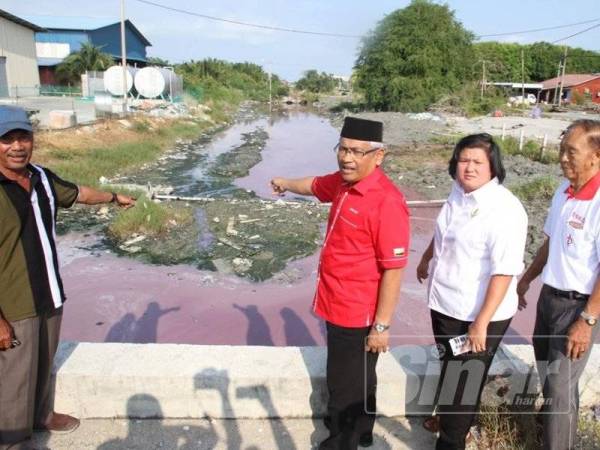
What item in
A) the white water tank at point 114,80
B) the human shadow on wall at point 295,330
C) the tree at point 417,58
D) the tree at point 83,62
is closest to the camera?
the human shadow on wall at point 295,330

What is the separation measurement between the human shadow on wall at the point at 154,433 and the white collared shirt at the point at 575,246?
6.07ft

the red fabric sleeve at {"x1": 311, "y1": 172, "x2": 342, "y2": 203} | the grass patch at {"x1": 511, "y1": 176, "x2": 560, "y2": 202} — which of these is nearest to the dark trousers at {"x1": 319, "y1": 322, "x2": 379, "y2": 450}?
the red fabric sleeve at {"x1": 311, "y1": 172, "x2": 342, "y2": 203}

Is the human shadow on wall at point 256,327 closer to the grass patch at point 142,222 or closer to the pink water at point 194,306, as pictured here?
the pink water at point 194,306

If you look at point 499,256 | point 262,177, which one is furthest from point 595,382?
point 262,177

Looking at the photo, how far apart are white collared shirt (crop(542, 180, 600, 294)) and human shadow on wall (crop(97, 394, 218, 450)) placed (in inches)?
72.9

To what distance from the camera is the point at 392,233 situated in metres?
2.03

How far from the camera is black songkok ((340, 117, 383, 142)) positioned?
2.07 meters

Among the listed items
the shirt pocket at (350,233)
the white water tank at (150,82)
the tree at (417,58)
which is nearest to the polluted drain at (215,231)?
the shirt pocket at (350,233)

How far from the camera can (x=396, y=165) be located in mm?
15711

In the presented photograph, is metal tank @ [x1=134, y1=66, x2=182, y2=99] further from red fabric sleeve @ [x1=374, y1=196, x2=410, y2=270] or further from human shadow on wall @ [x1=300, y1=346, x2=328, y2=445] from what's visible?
red fabric sleeve @ [x1=374, y1=196, x2=410, y2=270]

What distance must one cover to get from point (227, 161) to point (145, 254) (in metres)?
9.46

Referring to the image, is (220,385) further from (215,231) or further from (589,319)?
(215,231)

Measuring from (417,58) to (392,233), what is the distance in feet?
120

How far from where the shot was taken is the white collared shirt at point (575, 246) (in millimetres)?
2021
